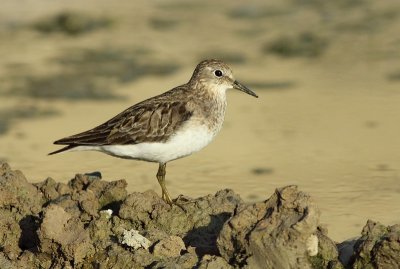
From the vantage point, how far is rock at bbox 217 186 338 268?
273 inches

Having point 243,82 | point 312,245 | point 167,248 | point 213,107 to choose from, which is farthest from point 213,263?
point 243,82

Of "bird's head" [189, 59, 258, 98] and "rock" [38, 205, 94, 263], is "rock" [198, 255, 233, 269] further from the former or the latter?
"bird's head" [189, 59, 258, 98]

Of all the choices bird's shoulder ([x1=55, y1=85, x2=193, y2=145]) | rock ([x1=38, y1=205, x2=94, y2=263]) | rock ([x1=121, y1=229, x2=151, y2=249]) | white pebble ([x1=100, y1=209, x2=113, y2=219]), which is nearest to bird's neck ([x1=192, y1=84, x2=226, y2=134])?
bird's shoulder ([x1=55, y1=85, x2=193, y2=145])

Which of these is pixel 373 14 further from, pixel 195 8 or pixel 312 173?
pixel 312 173

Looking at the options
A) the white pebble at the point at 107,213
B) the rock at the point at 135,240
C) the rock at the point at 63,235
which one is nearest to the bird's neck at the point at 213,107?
the white pebble at the point at 107,213

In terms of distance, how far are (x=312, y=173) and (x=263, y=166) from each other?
0.50 m

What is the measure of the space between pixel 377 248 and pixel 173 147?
2.53 m

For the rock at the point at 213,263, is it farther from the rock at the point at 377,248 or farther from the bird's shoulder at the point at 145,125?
the bird's shoulder at the point at 145,125

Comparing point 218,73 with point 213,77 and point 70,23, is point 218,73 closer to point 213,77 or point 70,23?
point 213,77

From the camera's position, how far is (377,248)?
7.07m

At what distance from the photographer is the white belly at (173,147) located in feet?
29.9

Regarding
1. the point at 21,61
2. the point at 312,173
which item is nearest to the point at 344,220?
the point at 312,173

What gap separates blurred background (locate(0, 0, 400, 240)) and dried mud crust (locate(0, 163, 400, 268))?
58.0 inches

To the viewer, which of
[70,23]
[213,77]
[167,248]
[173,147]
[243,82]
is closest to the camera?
[167,248]
